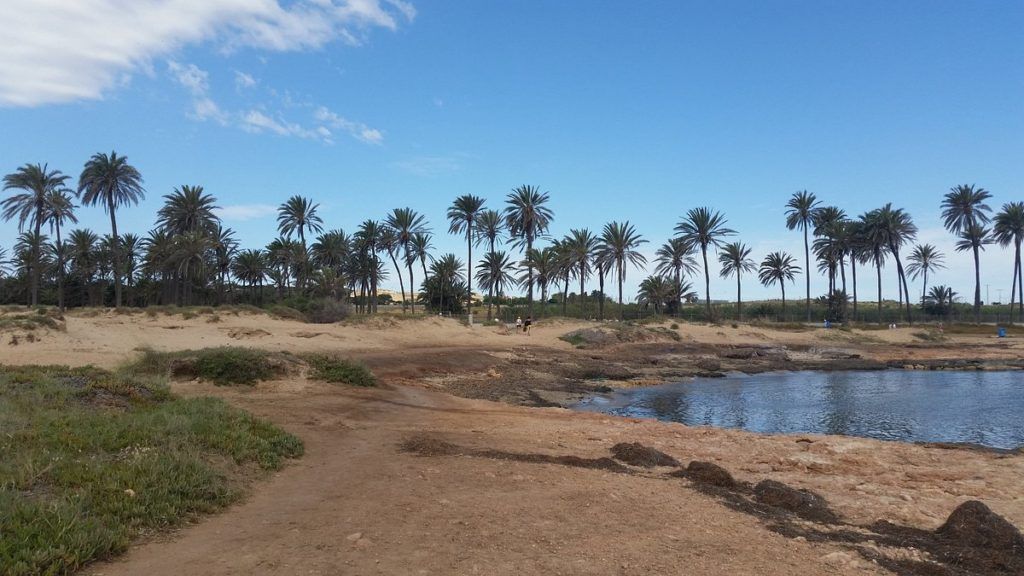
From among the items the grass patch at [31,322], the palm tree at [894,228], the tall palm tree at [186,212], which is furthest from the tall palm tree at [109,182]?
the palm tree at [894,228]

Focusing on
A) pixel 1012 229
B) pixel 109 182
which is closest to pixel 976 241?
pixel 1012 229

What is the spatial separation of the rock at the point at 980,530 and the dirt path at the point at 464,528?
182 cm

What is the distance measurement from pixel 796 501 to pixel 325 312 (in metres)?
50.5

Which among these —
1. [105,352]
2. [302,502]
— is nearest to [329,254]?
[105,352]

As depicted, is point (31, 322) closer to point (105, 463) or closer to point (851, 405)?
point (105, 463)

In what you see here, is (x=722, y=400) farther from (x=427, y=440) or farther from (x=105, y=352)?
(x=105, y=352)

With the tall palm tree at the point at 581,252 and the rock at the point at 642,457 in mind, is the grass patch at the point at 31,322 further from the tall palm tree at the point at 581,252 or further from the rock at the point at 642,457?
the tall palm tree at the point at 581,252

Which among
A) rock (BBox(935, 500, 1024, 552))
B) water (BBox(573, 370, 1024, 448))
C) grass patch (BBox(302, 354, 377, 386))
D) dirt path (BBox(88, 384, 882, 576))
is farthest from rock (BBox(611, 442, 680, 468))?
grass patch (BBox(302, 354, 377, 386))

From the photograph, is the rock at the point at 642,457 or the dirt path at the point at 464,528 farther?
the rock at the point at 642,457

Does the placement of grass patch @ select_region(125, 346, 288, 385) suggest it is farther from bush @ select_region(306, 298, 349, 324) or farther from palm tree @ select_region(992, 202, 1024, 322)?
palm tree @ select_region(992, 202, 1024, 322)

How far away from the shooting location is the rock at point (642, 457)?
36.3 ft

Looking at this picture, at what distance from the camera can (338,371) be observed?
19.8 metres

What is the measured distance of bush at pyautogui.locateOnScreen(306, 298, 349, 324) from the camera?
5366 centimetres

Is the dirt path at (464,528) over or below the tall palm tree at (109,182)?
below
